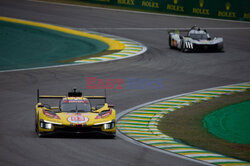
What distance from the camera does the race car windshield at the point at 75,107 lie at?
15797 mm

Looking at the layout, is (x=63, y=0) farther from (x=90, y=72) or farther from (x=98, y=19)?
(x=90, y=72)

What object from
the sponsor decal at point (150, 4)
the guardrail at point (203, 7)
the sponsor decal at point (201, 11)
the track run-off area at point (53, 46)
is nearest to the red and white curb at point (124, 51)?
the track run-off area at point (53, 46)

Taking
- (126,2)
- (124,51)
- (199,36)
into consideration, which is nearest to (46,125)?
(124,51)

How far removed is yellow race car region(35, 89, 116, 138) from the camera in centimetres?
1469

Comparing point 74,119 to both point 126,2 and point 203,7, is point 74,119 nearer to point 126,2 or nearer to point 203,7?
point 203,7

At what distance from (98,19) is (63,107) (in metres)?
32.5

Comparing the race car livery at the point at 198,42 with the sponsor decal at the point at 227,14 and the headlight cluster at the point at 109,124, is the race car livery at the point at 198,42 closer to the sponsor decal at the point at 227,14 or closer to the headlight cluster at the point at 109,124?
the sponsor decal at the point at 227,14

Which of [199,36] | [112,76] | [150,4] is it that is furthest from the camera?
[150,4]

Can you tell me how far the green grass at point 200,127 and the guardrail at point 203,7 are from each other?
24317 millimetres

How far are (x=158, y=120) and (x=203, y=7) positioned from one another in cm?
3155

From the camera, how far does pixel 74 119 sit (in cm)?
1494

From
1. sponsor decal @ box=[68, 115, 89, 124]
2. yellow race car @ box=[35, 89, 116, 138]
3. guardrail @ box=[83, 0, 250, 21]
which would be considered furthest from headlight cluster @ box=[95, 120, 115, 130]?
guardrail @ box=[83, 0, 250, 21]

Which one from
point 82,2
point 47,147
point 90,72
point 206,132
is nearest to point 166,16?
point 82,2

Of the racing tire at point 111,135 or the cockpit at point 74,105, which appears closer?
the racing tire at point 111,135
